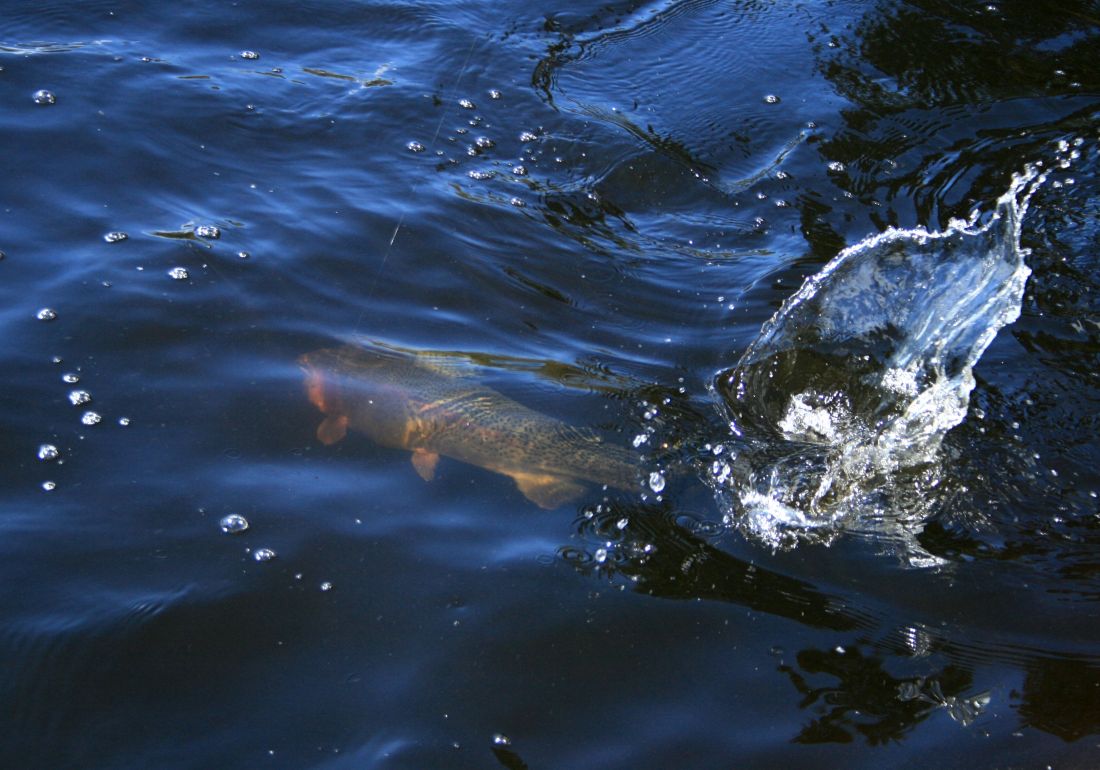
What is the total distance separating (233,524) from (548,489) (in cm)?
134

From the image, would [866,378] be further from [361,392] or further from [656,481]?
[361,392]

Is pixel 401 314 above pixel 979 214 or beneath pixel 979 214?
beneath

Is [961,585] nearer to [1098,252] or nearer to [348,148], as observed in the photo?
[1098,252]

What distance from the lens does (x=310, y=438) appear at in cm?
463

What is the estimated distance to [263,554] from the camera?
403 centimetres

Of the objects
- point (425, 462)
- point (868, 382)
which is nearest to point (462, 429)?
point (425, 462)

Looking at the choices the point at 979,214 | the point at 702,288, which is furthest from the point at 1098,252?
the point at 702,288

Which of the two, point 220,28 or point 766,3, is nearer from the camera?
point 220,28

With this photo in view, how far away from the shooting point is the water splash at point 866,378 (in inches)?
177

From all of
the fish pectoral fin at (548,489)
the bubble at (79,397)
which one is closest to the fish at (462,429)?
the fish pectoral fin at (548,489)

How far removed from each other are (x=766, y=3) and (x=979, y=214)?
139 inches

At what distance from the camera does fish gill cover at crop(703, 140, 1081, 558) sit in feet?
14.6

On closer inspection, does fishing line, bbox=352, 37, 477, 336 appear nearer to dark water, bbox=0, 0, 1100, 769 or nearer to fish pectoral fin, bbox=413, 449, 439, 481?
dark water, bbox=0, 0, 1100, 769

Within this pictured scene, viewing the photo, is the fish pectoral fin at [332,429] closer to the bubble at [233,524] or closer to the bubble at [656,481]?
the bubble at [233,524]
